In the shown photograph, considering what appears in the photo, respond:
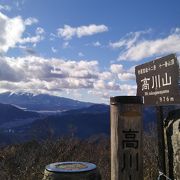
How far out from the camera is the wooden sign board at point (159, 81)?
16.6 feet

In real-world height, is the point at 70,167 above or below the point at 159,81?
below

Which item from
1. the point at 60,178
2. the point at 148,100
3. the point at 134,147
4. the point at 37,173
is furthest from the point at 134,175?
the point at 37,173

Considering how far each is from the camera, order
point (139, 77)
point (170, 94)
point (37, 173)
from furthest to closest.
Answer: point (37, 173) < point (139, 77) < point (170, 94)

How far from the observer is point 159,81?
215 inches

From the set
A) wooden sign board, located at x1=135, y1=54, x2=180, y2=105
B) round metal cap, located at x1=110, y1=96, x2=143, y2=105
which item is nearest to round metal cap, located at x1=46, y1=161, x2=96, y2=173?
round metal cap, located at x1=110, y1=96, x2=143, y2=105

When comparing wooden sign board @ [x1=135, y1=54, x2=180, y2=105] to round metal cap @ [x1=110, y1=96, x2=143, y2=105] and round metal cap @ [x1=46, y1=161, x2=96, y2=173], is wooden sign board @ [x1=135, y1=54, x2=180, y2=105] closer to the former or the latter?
round metal cap @ [x1=110, y1=96, x2=143, y2=105]

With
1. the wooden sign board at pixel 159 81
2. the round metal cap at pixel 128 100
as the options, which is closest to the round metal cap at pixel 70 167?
the round metal cap at pixel 128 100

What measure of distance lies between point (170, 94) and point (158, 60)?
0.69 meters

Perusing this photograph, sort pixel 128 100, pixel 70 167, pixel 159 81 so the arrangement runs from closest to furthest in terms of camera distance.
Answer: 1. pixel 128 100
2. pixel 70 167
3. pixel 159 81

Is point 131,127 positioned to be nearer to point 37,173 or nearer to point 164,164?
point 164,164

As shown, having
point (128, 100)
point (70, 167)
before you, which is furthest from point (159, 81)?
point (70, 167)

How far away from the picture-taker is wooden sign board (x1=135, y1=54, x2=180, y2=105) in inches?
199

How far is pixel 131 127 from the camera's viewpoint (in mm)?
4438

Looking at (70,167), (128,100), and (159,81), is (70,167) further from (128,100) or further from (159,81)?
(159,81)
